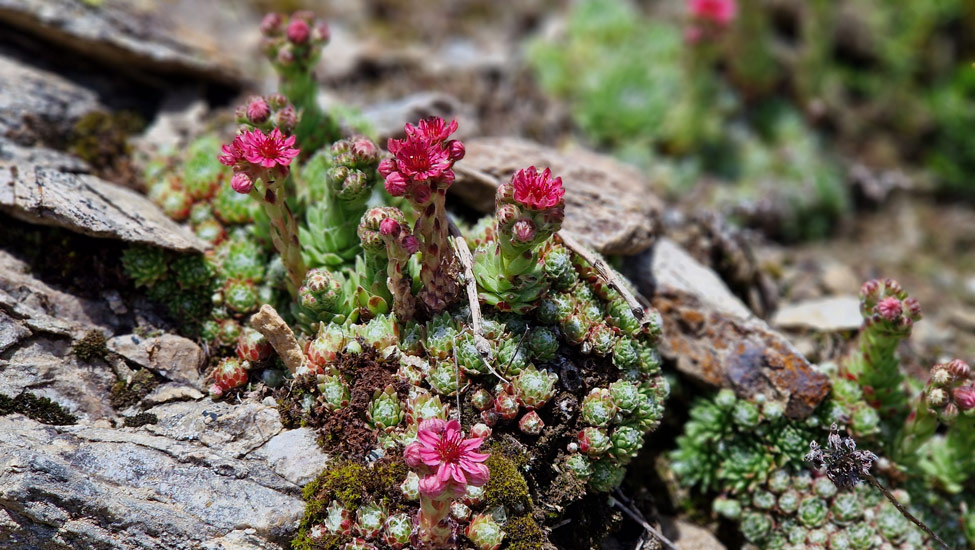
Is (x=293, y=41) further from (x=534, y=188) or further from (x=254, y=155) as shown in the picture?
(x=534, y=188)

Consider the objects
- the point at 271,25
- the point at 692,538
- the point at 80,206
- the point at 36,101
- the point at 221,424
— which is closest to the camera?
the point at 221,424

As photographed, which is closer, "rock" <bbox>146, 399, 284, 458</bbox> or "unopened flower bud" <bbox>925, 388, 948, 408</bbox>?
"rock" <bbox>146, 399, 284, 458</bbox>

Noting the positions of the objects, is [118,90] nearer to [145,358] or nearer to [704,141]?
[145,358]

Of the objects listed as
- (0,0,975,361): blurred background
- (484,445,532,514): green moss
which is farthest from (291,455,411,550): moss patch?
(0,0,975,361): blurred background

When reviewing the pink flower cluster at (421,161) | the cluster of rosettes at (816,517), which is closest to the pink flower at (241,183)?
the pink flower cluster at (421,161)

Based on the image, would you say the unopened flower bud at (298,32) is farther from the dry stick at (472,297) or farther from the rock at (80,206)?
the dry stick at (472,297)

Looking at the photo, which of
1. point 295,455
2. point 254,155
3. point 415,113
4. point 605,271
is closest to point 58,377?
point 295,455

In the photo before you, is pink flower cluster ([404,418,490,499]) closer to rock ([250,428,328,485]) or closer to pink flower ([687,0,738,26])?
rock ([250,428,328,485])
